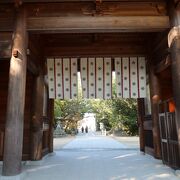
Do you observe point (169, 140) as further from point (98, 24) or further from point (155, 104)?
point (98, 24)

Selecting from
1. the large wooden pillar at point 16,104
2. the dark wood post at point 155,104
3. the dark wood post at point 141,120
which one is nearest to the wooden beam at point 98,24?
the large wooden pillar at point 16,104

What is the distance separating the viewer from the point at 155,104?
7.85 meters

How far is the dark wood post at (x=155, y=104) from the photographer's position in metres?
7.64

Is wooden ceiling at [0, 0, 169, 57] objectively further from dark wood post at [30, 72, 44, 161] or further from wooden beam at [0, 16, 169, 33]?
dark wood post at [30, 72, 44, 161]

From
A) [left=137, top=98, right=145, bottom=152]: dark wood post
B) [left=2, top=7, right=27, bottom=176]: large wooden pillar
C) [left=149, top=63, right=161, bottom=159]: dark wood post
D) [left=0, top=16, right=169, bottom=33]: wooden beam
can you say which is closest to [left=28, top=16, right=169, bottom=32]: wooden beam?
[left=0, top=16, right=169, bottom=33]: wooden beam

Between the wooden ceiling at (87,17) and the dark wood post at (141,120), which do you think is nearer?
the wooden ceiling at (87,17)

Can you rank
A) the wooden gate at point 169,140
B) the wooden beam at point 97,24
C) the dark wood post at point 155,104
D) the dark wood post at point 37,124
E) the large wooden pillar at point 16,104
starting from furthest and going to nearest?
the dark wood post at point 155,104
the dark wood post at point 37,124
the wooden beam at point 97,24
the wooden gate at point 169,140
the large wooden pillar at point 16,104

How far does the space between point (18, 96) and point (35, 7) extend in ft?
8.01

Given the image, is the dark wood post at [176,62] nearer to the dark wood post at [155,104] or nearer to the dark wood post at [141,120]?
the dark wood post at [155,104]

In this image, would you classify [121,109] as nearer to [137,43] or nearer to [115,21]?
[137,43]

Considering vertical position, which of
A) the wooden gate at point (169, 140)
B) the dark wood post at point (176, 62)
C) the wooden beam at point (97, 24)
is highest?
the wooden beam at point (97, 24)

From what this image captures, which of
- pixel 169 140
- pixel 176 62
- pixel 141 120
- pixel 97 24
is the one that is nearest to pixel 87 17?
pixel 97 24

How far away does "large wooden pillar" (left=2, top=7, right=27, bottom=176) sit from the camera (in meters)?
5.17

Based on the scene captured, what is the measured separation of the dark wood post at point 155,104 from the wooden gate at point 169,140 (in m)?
0.91
